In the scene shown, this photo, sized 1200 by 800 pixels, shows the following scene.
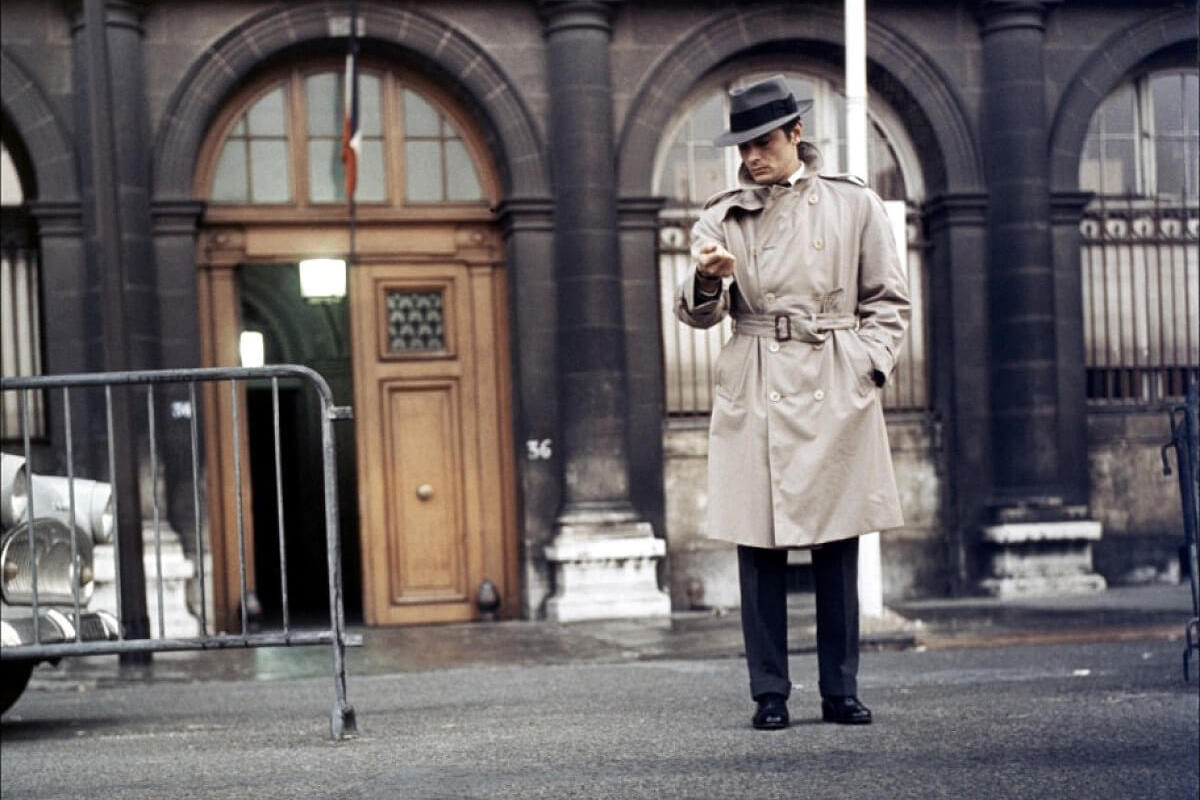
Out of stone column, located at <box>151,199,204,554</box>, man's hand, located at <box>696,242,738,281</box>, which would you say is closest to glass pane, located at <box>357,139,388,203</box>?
stone column, located at <box>151,199,204,554</box>

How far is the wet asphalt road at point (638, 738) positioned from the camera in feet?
15.7

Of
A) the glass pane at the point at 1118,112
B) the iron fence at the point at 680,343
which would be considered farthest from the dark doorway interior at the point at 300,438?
the glass pane at the point at 1118,112

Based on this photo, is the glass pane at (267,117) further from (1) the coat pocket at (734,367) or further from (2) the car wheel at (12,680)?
(1) the coat pocket at (734,367)

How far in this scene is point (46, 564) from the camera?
7055 millimetres

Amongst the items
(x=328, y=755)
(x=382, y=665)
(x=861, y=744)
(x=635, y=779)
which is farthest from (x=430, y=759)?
(x=382, y=665)

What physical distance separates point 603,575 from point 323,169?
3593 millimetres

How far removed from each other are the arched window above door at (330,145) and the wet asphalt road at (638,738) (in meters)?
5.18

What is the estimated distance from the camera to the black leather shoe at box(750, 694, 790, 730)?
5555mm

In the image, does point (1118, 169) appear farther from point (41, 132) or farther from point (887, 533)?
point (41, 132)

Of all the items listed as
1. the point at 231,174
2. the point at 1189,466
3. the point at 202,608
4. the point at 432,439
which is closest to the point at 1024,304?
the point at 432,439

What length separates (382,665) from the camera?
9.80m

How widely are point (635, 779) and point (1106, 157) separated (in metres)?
10.5

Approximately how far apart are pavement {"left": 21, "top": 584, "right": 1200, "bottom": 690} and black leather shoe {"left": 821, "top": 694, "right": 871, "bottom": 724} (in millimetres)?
3709

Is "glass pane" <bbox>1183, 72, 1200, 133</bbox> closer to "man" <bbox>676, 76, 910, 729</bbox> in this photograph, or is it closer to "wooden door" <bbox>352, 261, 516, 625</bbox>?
"wooden door" <bbox>352, 261, 516, 625</bbox>
